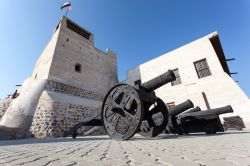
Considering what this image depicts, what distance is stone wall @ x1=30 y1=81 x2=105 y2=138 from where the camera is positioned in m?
6.78

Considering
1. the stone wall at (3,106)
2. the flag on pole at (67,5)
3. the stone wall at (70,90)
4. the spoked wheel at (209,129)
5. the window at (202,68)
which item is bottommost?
the spoked wheel at (209,129)

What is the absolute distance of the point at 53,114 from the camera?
23.9 feet

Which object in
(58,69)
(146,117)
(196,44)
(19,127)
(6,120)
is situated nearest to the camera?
(146,117)

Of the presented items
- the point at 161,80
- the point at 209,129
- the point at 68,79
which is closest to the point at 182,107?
the point at 209,129

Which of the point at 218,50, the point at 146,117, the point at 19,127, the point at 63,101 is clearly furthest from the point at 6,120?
the point at 218,50

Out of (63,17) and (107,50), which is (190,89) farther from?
(63,17)

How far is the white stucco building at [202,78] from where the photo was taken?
764cm

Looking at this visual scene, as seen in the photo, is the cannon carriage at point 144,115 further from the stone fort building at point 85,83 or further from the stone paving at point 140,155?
the stone fort building at point 85,83

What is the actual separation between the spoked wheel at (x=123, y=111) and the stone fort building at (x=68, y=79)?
4565mm

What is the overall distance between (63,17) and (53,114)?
8847 mm

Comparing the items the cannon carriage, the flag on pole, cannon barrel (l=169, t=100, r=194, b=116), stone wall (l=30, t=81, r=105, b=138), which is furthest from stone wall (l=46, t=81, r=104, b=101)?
→ the flag on pole

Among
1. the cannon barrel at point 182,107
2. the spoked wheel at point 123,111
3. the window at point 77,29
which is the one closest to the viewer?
the spoked wheel at point 123,111

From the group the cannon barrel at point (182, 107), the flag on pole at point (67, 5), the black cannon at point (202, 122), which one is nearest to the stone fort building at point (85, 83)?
the flag on pole at point (67, 5)

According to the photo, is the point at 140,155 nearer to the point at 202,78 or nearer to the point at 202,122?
the point at 202,122
